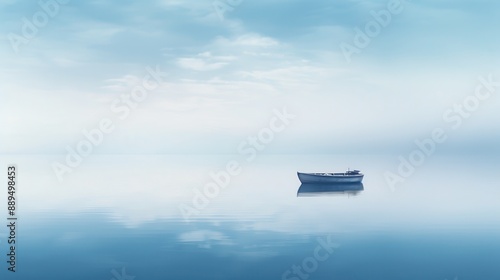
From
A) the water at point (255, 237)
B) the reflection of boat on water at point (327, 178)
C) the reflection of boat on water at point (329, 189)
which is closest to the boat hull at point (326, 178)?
the reflection of boat on water at point (327, 178)

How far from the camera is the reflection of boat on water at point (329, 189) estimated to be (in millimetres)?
81938

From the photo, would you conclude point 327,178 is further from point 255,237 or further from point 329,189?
point 255,237

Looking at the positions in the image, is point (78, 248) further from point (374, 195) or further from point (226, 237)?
point (374, 195)

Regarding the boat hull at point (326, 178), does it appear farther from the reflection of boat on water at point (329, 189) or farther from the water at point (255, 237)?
the water at point (255, 237)

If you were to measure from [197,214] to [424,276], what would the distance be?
29307 mm

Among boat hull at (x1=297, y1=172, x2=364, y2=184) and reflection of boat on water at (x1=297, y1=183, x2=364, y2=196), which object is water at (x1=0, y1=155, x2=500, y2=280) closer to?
reflection of boat on water at (x1=297, y1=183, x2=364, y2=196)

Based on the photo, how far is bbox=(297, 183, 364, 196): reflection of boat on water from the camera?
81938mm

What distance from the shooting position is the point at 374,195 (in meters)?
78.2

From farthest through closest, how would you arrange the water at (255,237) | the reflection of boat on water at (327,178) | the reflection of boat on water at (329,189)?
the reflection of boat on water at (327,178), the reflection of boat on water at (329,189), the water at (255,237)

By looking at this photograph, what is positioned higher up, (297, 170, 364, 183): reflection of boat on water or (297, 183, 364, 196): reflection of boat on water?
(297, 170, 364, 183): reflection of boat on water

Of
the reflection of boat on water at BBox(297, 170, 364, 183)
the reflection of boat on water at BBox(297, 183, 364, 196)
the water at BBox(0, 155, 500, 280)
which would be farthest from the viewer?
the reflection of boat on water at BBox(297, 170, 364, 183)

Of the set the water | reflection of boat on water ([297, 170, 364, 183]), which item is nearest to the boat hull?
reflection of boat on water ([297, 170, 364, 183])

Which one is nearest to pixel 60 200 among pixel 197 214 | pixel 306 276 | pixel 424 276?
pixel 197 214

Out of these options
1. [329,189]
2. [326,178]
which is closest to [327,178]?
[326,178]
